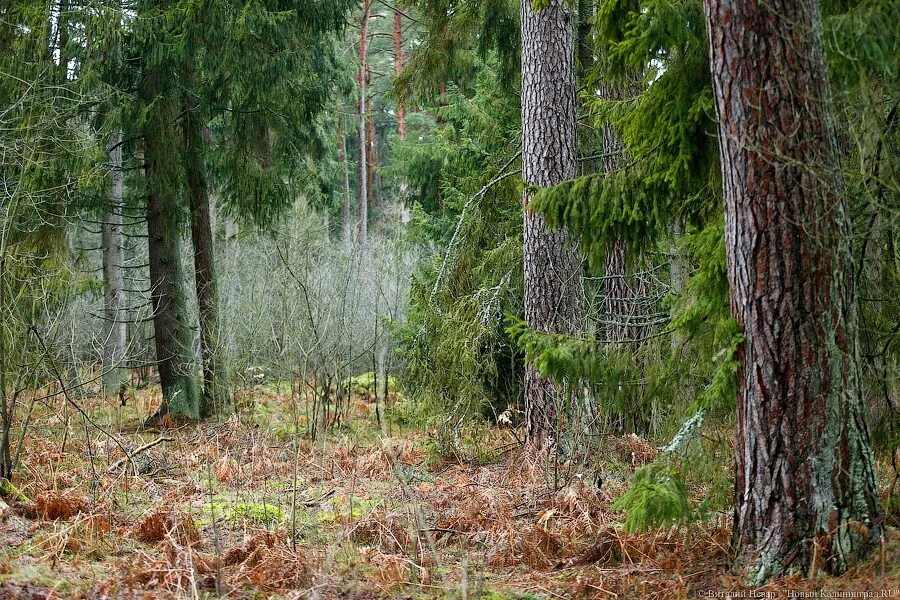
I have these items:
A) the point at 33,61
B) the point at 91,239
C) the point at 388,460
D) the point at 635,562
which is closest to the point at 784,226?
the point at 635,562

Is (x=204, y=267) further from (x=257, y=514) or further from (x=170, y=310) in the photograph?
(x=257, y=514)

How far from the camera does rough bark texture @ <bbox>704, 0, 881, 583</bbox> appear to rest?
3725 mm

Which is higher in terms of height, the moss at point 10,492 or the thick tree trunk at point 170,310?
the thick tree trunk at point 170,310

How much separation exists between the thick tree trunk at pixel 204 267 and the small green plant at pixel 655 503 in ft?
27.3

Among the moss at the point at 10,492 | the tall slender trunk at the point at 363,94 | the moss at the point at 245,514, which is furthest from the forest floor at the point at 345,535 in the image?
the tall slender trunk at the point at 363,94

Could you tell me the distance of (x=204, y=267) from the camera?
1189 centimetres

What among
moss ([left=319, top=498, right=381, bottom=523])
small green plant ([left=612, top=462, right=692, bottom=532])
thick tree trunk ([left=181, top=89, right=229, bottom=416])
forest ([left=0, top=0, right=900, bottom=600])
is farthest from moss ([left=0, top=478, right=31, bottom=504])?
thick tree trunk ([left=181, top=89, right=229, bottom=416])

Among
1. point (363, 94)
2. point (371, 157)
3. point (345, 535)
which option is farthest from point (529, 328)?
point (371, 157)

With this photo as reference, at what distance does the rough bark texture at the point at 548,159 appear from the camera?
776cm

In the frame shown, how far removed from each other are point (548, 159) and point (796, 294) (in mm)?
4349

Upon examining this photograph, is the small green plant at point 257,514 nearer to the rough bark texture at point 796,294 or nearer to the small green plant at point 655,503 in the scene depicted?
the small green plant at point 655,503

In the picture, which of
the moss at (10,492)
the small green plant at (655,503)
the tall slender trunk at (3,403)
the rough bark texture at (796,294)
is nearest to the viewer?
the rough bark texture at (796,294)

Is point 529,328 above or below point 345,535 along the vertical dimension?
above

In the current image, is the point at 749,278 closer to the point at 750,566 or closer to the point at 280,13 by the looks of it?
the point at 750,566
